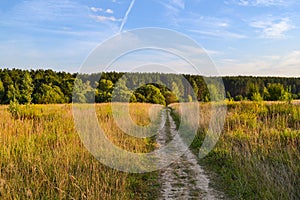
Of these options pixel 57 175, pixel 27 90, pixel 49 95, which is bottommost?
pixel 57 175

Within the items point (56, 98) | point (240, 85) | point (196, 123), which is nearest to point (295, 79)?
point (240, 85)

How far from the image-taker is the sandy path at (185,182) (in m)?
4.68

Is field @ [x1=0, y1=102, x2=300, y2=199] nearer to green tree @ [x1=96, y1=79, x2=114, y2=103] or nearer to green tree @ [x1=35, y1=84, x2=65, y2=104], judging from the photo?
green tree @ [x1=96, y1=79, x2=114, y2=103]

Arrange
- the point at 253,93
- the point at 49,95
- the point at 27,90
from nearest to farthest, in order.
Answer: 1. the point at 27,90
2. the point at 253,93
3. the point at 49,95

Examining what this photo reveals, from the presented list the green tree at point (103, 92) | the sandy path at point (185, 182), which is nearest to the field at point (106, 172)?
the sandy path at point (185, 182)

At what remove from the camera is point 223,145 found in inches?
305

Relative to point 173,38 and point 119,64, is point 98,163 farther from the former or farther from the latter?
point 173,38

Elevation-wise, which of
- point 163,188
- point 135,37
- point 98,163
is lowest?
point 163,188

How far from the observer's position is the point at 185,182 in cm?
533

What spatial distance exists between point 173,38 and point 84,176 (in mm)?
5906

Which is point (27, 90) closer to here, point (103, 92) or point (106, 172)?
Result: point (103, 92)

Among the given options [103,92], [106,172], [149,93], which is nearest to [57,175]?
[106,172]

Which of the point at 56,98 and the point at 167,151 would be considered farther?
the point at 56,98

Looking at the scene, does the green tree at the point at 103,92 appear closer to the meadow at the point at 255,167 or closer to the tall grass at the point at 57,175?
the meadow at the point at 255,167
